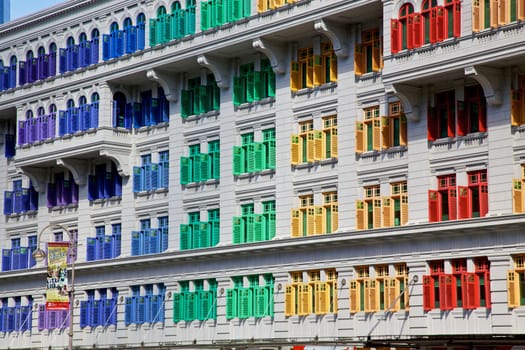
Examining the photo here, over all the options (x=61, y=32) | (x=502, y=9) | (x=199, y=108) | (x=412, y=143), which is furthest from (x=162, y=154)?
(x=502, y=9)

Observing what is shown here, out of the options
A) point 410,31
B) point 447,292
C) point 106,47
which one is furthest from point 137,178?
point 447,292

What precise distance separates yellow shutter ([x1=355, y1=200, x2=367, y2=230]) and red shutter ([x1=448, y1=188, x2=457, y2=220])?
4.18 m

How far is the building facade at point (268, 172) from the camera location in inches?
1748

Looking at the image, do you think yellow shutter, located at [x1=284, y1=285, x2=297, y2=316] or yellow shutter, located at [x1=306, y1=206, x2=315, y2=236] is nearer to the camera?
yellow shutter, located at [x1=306, y1=206, x2=315, y2=236]

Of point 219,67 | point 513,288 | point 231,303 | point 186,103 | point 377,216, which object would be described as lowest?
point 231,303

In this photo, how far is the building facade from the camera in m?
44.4

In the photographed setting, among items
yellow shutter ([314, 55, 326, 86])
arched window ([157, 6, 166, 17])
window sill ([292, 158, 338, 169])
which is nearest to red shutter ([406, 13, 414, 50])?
yellow shutter ([314, 55, 326, 86])

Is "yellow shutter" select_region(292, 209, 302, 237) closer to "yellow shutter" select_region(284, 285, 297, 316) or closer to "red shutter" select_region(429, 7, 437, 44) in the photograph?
"yellow shutter" select_region(284, 285, 297, 316)

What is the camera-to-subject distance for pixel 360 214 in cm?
4894

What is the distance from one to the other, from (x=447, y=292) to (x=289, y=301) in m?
8.15

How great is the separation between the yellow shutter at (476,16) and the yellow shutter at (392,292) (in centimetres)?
942

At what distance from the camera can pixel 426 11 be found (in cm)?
4625

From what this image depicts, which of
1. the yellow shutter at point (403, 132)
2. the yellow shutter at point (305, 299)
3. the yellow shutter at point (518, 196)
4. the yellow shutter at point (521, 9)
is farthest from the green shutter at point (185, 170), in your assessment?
the yellow shutter at point (521, 9)

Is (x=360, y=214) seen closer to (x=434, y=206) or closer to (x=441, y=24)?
(x=434, y=206)
